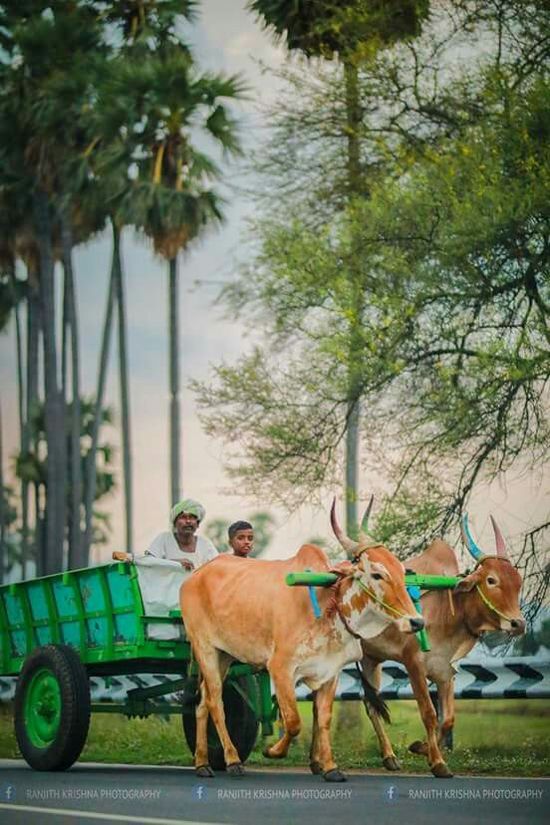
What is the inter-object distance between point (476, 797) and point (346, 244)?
10383 millimetres

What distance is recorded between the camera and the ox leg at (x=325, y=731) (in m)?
10.9

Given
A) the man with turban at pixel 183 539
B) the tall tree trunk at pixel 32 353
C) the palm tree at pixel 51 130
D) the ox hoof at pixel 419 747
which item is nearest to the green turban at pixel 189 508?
the man with turban at pixel 183 539

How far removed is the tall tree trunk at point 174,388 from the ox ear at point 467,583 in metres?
17.4

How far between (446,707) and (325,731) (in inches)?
49.3

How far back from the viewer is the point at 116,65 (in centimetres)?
3244

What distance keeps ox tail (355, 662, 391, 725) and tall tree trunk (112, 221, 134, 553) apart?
2282 cm

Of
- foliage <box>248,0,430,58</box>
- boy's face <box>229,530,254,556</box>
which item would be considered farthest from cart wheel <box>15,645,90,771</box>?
foliage <box>248,0,430,58</box>

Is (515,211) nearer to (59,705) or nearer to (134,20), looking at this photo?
(59,705)

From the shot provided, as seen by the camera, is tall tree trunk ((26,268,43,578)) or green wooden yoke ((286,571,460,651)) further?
tall tree trunk ((26,268,43,578))

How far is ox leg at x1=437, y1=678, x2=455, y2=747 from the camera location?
1172 cm

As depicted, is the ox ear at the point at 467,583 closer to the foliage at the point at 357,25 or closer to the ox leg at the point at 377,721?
the ox leg at the point at 377,721

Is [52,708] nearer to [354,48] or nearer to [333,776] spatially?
[333,776]

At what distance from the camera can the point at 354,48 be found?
69.9ft

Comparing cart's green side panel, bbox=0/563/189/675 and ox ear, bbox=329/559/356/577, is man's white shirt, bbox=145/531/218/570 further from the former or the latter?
ox ear, bbox=329/559/356/577
